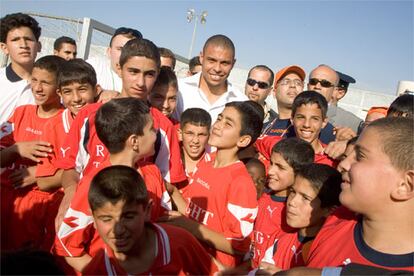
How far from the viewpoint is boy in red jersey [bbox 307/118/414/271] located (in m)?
1.63

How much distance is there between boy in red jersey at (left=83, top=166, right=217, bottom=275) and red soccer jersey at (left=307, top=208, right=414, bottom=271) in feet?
2.38

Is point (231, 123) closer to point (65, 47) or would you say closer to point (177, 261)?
point (177, 261)

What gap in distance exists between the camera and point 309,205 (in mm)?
2531

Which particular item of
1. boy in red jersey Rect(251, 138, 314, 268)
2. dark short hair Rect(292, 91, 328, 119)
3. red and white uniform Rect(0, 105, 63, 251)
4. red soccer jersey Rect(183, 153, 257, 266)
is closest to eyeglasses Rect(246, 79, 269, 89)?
dark short hair Rect(292, 91, 328, 119)

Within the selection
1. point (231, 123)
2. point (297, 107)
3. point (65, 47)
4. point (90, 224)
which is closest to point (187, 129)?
point (231, 123)

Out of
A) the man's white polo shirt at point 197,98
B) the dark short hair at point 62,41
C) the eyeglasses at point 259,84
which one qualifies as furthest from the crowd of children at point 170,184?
the dark short hair at point 62,41

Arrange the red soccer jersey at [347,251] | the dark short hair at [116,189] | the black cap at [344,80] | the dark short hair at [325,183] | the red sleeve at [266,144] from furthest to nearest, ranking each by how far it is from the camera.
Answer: the black cap at [344,80] < the red sleeve at [266,144] < the dark short hair at [325,183] < the dark short hair at [116,189] < the red soccer jersey at [347,251]

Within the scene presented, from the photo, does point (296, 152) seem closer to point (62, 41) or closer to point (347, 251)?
point (347, 251)

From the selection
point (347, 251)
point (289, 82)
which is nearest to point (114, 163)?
point (347, 251)

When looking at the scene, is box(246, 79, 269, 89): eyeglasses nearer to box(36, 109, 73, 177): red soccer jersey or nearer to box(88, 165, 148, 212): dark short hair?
box(36, 109, 73, 177): red soccer jersey

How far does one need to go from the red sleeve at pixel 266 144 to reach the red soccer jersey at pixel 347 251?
169 cm

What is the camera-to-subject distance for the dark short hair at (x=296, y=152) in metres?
3.00

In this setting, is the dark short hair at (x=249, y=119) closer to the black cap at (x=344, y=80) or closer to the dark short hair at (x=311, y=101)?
the dark short hair at (x=311, y=101)

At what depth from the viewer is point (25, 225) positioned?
122 inches
